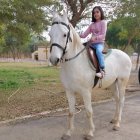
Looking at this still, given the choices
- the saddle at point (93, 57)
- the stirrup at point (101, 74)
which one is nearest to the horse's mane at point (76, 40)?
the saddle at point (93, 57)

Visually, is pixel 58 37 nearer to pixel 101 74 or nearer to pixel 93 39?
pixel 93 39

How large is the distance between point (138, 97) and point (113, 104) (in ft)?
6.07

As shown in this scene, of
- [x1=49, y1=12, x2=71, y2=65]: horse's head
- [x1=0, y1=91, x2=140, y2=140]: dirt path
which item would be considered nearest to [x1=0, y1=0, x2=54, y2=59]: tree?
[x1=0, y1=91, x2=140, y2=140]: dirt path

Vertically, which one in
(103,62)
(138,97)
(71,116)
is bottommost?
(138,97)

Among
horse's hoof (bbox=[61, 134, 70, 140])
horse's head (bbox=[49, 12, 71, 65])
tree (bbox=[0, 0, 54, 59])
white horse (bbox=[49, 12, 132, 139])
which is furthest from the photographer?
tree (bbox=[0, 0, 54, 59])

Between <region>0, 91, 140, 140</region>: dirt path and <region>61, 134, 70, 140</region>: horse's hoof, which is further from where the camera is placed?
<region>0, 91, 140, 140</region>: dirt path

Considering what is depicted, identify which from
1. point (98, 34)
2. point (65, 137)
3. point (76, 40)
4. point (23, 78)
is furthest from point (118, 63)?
point (23, 78)

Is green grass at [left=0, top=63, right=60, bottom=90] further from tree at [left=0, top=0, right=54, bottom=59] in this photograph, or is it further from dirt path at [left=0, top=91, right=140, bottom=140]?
dirt path at [left=0, top=91, right=140, bottom=140]

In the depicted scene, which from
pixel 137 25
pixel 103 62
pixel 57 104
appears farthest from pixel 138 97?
pixel 137 25

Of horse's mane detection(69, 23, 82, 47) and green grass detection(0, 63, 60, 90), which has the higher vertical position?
horse's mane detection(69, 23, 82, 47)

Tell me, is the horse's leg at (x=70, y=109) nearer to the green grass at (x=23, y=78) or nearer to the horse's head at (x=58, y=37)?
the horse's head at (x=58, y=37)

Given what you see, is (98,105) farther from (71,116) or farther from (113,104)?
(71,116)

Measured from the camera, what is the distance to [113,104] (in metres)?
9.16

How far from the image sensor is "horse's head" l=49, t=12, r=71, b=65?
4.86 metres
